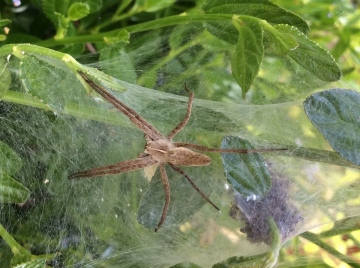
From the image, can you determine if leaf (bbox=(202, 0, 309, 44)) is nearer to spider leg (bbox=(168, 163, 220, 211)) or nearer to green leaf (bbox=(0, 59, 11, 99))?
spider leg (bbox=(168, 163, 220, 211))

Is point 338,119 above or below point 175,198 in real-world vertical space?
above

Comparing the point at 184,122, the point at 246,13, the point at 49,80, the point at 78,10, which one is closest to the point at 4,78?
the point at 49,80

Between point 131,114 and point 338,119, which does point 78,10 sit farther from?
point 338,119

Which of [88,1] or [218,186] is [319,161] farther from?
[88,1]

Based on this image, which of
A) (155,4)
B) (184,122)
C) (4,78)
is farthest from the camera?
(155,4)

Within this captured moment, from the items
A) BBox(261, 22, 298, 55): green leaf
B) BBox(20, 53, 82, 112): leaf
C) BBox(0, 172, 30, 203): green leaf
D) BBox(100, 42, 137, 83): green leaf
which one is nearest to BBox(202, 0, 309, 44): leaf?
BBox(261, 22, 298, 55): green leaf

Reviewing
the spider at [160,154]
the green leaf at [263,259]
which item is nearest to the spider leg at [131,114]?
the spider at [160,154]
